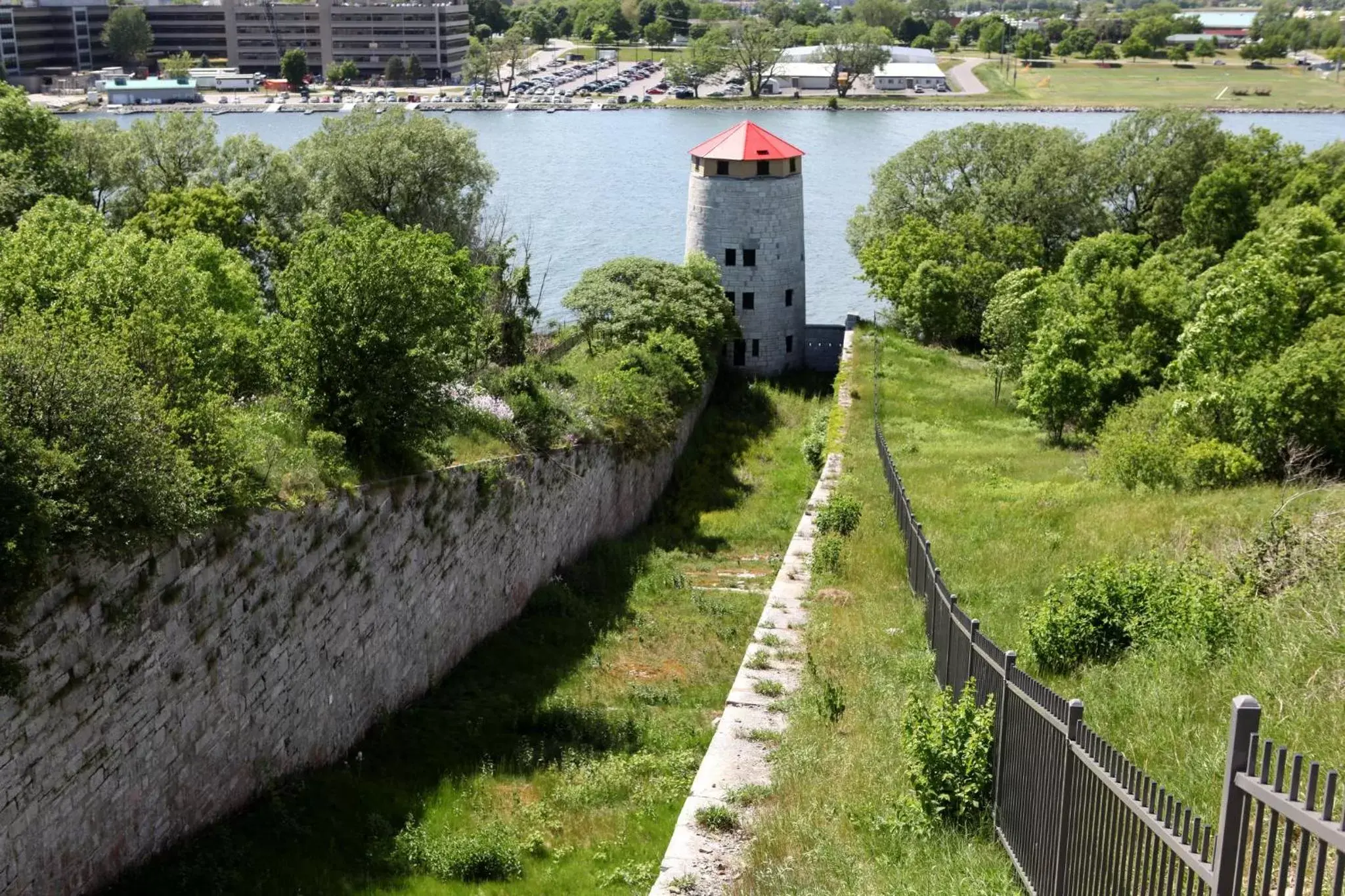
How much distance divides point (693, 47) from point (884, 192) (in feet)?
253

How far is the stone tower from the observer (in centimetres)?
3800

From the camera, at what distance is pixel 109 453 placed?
937cm

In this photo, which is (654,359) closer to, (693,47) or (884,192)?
(884,192)

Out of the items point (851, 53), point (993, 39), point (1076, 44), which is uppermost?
point (993, 39)

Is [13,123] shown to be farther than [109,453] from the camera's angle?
Yes

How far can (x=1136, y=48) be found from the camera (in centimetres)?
14100

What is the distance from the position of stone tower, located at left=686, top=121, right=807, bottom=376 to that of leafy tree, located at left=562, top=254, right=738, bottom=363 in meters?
3.53

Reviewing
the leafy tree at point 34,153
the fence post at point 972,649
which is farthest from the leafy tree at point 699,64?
the fence post at point 972,649

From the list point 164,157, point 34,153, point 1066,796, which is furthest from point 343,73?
point 1066,796

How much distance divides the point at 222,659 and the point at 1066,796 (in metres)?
7.52

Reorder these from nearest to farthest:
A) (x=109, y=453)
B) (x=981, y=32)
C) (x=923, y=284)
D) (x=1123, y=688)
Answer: (x=1123, y=688) → (x=109, y=453) → (x=923, y=284) → (x=981, y=32)

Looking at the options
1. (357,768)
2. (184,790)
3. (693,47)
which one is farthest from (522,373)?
(693,47)

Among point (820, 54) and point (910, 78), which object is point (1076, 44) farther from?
point (820, 54)

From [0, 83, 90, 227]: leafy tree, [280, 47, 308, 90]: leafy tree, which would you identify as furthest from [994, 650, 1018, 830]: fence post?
[280, 47, 308, 90]: leafy tree
